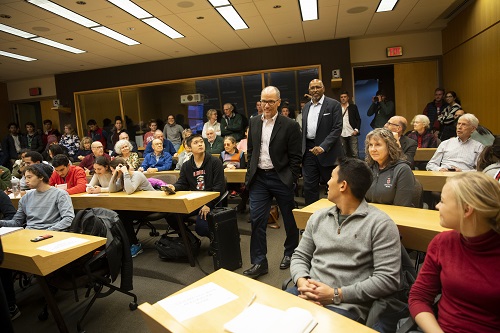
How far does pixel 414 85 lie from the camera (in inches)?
343

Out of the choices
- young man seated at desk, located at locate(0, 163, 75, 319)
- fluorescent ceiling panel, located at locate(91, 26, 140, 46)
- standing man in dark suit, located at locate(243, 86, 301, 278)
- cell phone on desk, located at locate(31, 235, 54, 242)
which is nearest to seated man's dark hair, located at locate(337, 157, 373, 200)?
standing man in dark suit, located at locate(243, 86, 301, 278)

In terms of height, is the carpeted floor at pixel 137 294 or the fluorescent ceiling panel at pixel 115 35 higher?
the fluorescent ceiling panel at pixel 115 35

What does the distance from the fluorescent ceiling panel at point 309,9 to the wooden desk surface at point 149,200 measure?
3.98 m

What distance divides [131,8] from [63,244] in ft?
14.5

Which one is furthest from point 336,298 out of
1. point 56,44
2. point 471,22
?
point 56,44

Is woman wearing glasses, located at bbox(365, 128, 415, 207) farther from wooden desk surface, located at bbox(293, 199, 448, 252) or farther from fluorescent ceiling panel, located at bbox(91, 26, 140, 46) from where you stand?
fluorescent ceiling panel, located at bbox(91, 26, 140, 46)

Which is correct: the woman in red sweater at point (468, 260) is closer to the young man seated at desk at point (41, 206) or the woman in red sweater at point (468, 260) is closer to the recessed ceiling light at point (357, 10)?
the young man seated at desk at point (41, 206)

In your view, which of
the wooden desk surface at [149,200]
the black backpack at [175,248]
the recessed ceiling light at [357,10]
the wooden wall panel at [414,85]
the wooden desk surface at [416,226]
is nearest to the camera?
the wooden desk surface at [416,226]

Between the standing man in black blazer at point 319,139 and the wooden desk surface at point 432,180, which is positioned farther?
the standing man in black blazer at point 319,139

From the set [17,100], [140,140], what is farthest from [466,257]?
[17,100]

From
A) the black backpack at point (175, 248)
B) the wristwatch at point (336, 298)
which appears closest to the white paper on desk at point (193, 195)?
the black backpack at point (175, 248)

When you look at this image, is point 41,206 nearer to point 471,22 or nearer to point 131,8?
point 131,8

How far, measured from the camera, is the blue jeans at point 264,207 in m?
3.05

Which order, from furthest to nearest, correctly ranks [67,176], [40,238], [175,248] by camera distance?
[67,176] → [175,248] → [40,238]
